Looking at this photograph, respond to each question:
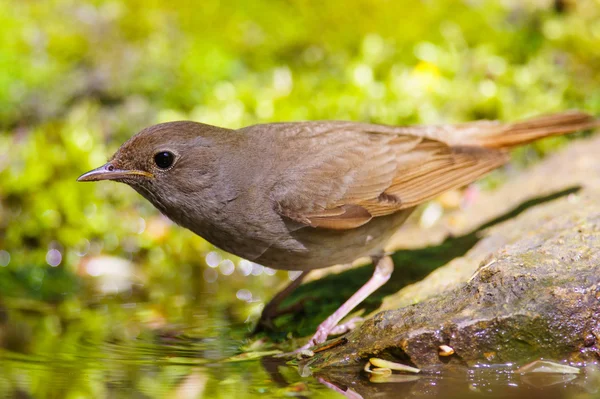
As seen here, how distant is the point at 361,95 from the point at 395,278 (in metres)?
2.76

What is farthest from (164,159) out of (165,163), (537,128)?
(537,128)

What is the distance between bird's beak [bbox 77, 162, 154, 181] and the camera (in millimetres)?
4449

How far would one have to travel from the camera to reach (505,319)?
3537 mm

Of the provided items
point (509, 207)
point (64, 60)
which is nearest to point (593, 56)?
point (509, 207)

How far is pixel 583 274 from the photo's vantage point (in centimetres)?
363

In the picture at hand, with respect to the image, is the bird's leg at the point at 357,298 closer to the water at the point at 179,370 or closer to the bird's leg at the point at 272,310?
the water at the point at 179,370

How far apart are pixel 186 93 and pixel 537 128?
12.9ft

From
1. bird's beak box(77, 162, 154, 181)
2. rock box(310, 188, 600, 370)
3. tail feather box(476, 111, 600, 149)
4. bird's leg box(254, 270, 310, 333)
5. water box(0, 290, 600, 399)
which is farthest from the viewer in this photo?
Result: tail feather box(476, 111, 600, 149)

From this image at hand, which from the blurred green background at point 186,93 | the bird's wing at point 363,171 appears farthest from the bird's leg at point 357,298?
the blurred green background at point 186,93

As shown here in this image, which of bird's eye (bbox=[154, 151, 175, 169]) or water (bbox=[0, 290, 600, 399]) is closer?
water (bbox=[0, 290, 600, 399])

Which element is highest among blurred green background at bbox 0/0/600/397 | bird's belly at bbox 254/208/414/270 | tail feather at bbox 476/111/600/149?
blurred green background at bbox 0/0/600/397

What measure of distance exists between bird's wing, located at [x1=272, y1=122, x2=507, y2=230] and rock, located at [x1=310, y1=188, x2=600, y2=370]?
3.42 feet

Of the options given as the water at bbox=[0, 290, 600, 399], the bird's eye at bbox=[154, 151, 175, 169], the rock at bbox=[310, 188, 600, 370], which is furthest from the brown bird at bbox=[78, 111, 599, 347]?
the rock at bbox=[310, 188, 600, 370]

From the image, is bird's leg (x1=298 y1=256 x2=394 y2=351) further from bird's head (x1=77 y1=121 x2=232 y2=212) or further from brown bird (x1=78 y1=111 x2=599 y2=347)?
bird's head (x1=77 y1=121 x2=232 y2=212)
